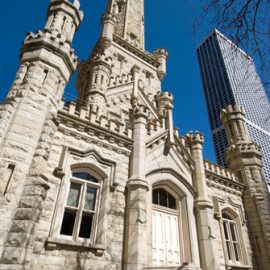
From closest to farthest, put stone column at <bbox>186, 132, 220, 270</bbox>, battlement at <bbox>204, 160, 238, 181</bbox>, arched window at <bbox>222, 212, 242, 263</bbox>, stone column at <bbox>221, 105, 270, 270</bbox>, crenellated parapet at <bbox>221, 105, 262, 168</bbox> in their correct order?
stone column at <bbox>186, 132, 220, 270</bbox> → arched window at <bbox>222, 212, 242, 263</bbox> → stone column at <bbox>221, 105, 270, 270</bbox> → battlement at <bbox>204, 160, 238, 181</bbox> → crenellated parapet at <bbox>221, 105, 262, 168</bbox>

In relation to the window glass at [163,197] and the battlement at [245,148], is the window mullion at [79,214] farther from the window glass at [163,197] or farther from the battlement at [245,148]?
the battlement at [245,148]

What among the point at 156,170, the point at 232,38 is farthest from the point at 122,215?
the point at 232,38

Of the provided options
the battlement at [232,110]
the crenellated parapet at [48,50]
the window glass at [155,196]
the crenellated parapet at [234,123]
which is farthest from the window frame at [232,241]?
the crenellated parapet at [48,50]

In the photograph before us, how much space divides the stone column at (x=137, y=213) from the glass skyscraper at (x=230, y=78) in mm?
3957

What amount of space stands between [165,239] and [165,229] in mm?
411

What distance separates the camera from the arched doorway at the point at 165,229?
30.1 feet

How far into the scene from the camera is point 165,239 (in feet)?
31.4

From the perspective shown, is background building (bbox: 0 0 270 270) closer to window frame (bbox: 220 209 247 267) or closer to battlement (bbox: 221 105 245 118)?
window frame (bbox: 220 209 247 267)

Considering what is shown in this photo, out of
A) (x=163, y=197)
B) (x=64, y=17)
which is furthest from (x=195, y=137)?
(x=64, y=17)

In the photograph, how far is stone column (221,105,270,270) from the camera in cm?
1204

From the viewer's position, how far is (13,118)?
7.68m

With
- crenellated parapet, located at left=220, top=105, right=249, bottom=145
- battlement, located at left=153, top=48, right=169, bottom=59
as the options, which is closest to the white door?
crenellated parapet, located at left=220, top=105, right=249, bottom=145

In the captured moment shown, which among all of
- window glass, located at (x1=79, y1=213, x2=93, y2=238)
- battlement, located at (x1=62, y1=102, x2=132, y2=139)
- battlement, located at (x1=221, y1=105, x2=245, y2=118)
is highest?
battlement, located at (x1=221, y1=105, x2=245, y2=118)

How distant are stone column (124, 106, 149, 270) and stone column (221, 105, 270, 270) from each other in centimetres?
755
